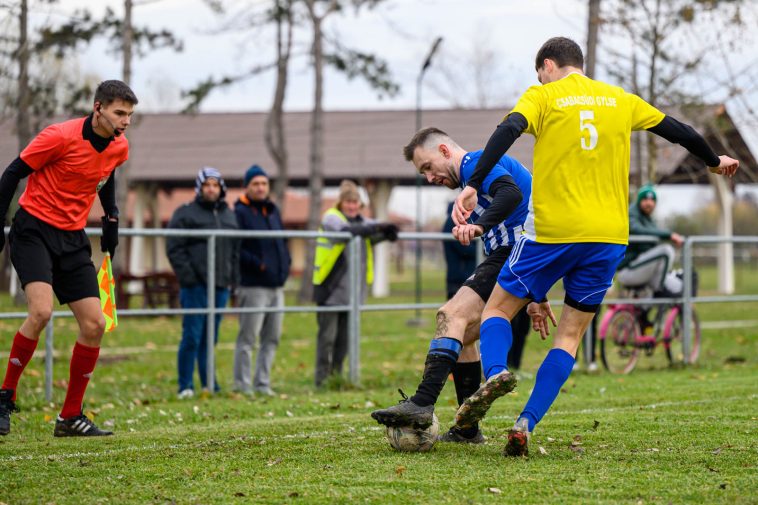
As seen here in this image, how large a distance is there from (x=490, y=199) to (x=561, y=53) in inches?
35.1

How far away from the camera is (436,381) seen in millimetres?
5824

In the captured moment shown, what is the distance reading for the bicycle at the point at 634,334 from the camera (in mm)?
12445

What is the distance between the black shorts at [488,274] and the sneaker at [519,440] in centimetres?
83

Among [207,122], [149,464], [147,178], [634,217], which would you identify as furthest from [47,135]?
[207,122]

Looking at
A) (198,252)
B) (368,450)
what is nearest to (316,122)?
(198,252)

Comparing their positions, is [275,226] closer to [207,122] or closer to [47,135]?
[47,135]

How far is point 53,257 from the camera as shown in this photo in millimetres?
6645

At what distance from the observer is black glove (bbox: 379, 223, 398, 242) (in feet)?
35.2

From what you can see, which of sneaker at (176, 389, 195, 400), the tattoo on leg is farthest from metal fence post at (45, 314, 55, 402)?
the tattoo on leg

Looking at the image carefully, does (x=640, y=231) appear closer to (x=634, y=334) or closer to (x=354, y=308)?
(x=634, y=334)

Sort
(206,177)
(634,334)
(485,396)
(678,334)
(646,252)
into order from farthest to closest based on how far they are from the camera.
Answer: (678,334)
(646,252)
(634,334)
(206,177)
(485,396)

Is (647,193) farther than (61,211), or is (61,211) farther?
(647,193)

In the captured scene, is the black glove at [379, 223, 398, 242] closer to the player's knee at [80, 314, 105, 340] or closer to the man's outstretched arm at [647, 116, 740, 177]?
the player's knee at [80, 314, 105, 340]

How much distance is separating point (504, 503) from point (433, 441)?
143 cm
